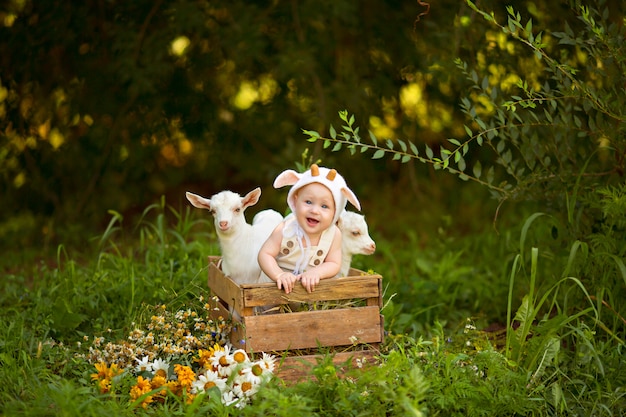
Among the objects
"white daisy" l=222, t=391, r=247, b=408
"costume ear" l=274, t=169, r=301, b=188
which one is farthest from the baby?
"white daisy" l=222, t=391, r=247, b=408

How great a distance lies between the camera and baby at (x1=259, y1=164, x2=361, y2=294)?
11.7 feet

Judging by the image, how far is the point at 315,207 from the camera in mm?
3555

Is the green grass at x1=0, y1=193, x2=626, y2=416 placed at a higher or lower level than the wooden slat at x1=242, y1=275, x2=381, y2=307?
lower

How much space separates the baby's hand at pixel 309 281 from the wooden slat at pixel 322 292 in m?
0.02

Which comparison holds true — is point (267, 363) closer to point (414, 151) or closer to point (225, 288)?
point (225, 288)

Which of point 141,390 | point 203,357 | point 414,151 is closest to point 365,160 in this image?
point 414,151

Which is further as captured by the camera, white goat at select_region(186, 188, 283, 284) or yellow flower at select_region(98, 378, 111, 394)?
white goat at select_region(186, 188, 283, 284)

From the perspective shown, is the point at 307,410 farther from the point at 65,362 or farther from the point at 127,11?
the point at 127,11

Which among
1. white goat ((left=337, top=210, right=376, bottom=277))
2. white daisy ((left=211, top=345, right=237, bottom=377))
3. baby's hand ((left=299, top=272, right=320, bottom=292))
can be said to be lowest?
white daisy ((left=211, top=345, right=237, bottom=377))

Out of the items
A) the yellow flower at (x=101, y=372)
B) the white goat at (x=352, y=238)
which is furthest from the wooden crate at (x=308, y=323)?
the yellow flower at (x=101, y=372)

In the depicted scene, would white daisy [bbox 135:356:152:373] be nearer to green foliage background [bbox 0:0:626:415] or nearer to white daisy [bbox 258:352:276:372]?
green foliage background [bbox 0:0:626:415]

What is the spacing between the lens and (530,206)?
6730mm

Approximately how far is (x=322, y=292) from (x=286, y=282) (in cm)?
18

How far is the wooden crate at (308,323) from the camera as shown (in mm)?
3455
